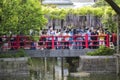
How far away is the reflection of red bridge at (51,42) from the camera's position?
89.2 ft

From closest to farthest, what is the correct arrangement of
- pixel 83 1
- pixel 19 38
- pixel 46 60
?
1. pixel 19 38
2. pixel 46 60
3. pixel 83 1

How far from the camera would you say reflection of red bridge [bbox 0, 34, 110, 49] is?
2720 cm

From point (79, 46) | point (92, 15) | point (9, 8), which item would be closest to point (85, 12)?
point (92, 15)

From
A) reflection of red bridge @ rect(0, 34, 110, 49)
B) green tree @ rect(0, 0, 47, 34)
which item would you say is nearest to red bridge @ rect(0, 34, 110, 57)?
reflection of red bridge @ rect(0, 34, 110, 49)

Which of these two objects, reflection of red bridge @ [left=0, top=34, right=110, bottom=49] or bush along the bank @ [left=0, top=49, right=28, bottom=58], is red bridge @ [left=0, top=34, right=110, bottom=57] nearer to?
reflection of red bridge @ [left=0, top=34, right=110, bottom=49]

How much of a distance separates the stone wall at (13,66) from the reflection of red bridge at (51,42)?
A: 5.83ft

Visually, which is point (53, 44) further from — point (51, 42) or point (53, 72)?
point (53, 72)

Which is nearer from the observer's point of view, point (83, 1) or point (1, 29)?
point (1, 29)

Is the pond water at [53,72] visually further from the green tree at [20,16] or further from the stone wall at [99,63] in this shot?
the green tree at [20,16]

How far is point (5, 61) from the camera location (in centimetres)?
2548

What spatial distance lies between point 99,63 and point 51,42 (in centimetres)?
364

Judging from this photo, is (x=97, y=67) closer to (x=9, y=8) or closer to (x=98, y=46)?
(x=98, y=46)

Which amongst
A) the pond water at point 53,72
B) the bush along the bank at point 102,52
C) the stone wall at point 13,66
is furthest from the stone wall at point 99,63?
the stone wall at point 13,66

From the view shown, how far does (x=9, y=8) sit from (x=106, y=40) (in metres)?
6.69
